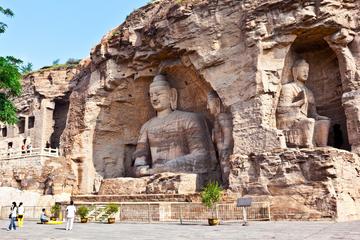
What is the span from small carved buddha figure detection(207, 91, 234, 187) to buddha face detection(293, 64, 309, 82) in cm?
326

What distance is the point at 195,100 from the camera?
72.0 feet

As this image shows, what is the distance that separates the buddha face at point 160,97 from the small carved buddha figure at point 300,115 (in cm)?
632

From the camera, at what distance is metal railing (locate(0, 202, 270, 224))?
14297 mm

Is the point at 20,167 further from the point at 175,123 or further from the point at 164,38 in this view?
the point at 164,38

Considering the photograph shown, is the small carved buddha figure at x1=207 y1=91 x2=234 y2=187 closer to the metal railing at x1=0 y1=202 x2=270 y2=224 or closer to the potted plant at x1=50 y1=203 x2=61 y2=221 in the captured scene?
the metal railing at x1=0 y1=202 x2=270 y2=224

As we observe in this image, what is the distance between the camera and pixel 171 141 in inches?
829

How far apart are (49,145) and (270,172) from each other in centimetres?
2134

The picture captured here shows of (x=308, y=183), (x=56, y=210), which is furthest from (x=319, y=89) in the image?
(x=56, y=210)

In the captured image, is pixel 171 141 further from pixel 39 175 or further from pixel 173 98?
pixel 39 175

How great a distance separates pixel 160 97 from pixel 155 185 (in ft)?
17.7

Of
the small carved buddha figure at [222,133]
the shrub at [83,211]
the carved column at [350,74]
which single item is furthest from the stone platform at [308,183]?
the shrub at [83,211]

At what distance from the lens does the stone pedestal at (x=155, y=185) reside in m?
17.2

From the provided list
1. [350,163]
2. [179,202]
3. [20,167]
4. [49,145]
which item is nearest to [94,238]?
[179,202]

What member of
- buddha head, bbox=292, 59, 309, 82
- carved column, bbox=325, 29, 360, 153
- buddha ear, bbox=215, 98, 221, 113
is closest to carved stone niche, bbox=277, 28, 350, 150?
buddha head, bbox=292, 59, 309, 82
